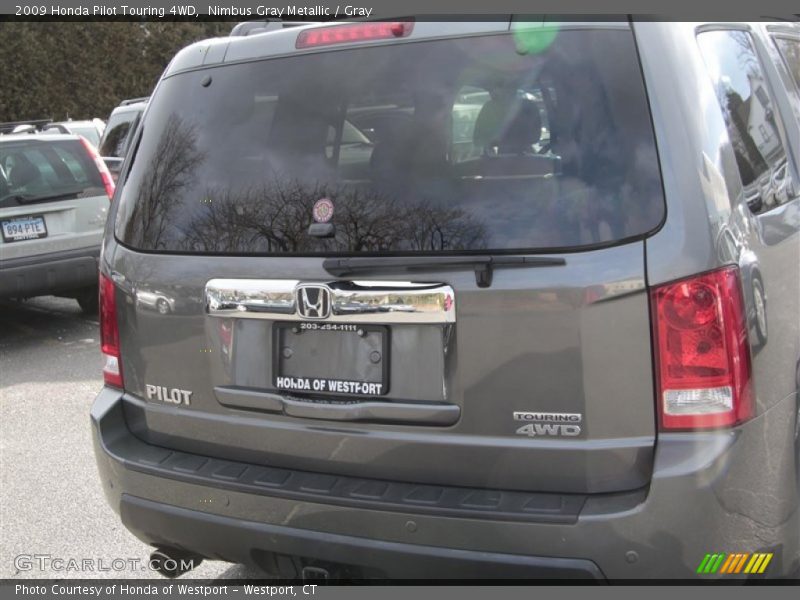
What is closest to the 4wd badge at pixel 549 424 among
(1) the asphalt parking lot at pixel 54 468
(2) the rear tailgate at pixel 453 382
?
(2) the rear tailgate at pixel 453 382

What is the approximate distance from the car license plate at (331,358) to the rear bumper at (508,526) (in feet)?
1.01

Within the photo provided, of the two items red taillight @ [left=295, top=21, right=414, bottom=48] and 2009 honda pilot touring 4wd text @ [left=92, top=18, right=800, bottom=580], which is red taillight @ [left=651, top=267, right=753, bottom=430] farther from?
red taillight @ [left=295, top=21, right=414, bottom=48]

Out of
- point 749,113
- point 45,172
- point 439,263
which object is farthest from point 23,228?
point 749,113

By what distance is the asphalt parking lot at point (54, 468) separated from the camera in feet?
13.7

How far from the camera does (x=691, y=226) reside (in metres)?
2.42

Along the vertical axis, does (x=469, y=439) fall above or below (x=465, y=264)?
below

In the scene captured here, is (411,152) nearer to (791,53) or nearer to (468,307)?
(468,307)

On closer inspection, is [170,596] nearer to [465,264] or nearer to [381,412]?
[381,412]

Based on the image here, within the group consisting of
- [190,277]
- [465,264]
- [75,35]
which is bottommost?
[75,35]

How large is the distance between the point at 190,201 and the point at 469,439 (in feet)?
3.89

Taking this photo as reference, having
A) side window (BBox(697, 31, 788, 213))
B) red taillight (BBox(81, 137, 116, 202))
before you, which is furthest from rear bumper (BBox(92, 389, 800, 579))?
red taillight (BBox(81, 137, 116, 202))

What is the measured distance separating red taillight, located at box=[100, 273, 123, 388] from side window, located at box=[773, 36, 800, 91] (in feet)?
8.58

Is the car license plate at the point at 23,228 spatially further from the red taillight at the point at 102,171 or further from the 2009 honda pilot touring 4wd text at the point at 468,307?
the 2009 honda pilot touring 4wd text at the point at 468,307

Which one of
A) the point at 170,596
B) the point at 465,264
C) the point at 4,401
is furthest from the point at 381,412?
the point at 4,401
